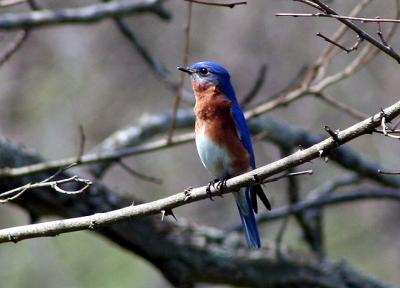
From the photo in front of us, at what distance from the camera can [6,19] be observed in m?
6.47

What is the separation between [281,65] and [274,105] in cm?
475

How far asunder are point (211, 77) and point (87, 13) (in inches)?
56.0

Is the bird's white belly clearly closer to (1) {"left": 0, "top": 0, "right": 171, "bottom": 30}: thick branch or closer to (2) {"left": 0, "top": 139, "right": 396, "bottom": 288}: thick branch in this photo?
(2) {"left": 0, "top": 139, "right": 396, "bottom": 288}: thick branch

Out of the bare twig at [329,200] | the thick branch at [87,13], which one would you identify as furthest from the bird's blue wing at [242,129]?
the thick branch at [87,13]

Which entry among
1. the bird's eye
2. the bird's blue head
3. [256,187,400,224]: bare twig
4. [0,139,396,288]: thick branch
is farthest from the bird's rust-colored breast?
[256,187,400,224]: bare twig

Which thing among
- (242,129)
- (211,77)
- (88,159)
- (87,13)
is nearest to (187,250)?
(88,159)

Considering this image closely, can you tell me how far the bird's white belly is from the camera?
553cm

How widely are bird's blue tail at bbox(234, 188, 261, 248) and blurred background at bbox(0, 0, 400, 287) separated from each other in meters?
4.16

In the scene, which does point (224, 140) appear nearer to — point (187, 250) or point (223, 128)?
point (223, 128)

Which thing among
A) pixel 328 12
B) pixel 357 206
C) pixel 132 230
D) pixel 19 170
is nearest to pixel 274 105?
pixel 132 230

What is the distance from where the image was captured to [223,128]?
5.61 metres

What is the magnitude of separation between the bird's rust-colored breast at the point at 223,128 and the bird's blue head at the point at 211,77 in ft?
0.66

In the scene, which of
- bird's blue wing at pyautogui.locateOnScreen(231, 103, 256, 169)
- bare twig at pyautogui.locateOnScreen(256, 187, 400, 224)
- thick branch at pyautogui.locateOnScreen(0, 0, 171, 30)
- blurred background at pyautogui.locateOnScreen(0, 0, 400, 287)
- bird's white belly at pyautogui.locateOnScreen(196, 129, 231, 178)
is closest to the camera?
bird's white belly at pyautogui.locateOnScreen(196, 129, 231, 178)

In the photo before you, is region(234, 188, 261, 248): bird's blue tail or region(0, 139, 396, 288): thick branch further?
region(0, 139, 396, 288): thick branch
